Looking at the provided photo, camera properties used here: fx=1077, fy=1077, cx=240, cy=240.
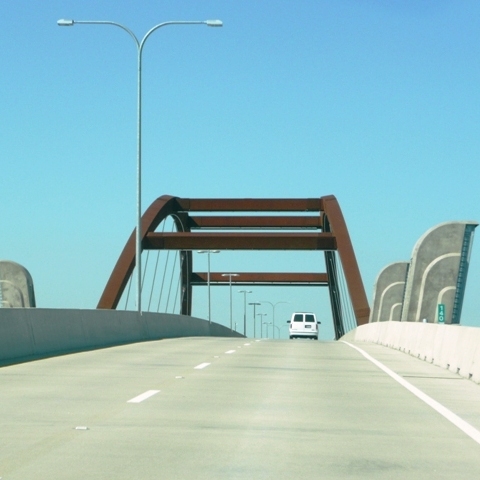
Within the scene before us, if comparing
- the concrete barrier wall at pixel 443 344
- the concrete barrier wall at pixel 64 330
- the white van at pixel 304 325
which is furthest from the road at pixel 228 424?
the white van at pixel 304 325

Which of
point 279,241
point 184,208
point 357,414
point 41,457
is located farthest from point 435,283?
point 41,457

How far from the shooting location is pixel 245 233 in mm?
63594

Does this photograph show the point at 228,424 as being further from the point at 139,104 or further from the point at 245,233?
the point at 245,233

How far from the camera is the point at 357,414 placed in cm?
1096

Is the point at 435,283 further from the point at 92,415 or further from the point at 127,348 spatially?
the point at 92,415

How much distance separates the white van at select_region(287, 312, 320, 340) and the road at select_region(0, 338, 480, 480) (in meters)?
54.0

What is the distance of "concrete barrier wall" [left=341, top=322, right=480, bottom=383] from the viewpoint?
54.9 feet

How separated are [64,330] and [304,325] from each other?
49.5 m

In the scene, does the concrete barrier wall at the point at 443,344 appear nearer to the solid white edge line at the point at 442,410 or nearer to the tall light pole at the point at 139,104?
the solid white edge line at the point at 442,410

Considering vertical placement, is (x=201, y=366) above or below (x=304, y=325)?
above

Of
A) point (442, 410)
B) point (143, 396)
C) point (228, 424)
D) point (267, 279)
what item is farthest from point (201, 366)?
point (267, 279)

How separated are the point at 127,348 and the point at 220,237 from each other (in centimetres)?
3781

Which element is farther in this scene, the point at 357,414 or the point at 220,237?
the point at 220,237

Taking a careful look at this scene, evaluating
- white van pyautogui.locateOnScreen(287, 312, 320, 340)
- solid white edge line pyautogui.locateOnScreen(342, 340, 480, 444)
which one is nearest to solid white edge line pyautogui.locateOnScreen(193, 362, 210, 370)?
solid white edge line pyautogui.locateOnScreen(342, 340, 480, 444)
